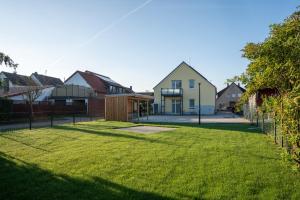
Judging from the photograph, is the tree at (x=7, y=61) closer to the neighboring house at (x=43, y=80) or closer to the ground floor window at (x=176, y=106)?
the ground floor window at (x=176, y=106)

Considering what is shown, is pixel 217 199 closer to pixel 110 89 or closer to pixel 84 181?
pixel 84 181

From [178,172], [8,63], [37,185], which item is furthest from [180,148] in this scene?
[8,63]

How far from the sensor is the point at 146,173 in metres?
6.08

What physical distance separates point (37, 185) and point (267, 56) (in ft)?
17.2

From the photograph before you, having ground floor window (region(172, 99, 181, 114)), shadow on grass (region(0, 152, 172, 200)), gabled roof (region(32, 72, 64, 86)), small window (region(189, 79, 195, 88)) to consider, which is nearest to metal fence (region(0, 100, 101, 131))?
shadow on grass (region(0, 152, 172, 200))

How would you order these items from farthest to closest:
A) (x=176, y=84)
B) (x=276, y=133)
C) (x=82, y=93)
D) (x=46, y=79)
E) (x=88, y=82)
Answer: (x=46, y=79), (x=88, y=82), (x=176, y=84), (x=82, y=93), (x=276, y=133)

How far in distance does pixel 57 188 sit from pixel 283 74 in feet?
16.4

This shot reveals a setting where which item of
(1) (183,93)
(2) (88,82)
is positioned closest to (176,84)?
(1) (183,93)

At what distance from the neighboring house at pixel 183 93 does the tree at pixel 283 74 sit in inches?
1308

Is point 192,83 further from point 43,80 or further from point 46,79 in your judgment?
point 46,79

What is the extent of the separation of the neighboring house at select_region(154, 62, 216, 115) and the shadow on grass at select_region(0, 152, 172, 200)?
3579 cm

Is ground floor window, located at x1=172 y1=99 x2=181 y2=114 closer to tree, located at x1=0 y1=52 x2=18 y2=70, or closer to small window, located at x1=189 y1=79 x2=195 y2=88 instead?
small window, located at x1=189 y1=79 x2=195 y2=88

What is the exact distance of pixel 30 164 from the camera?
6949mm

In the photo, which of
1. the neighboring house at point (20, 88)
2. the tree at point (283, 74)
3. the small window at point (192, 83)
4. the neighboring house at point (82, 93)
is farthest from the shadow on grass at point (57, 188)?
the small window at point (192, 83)
